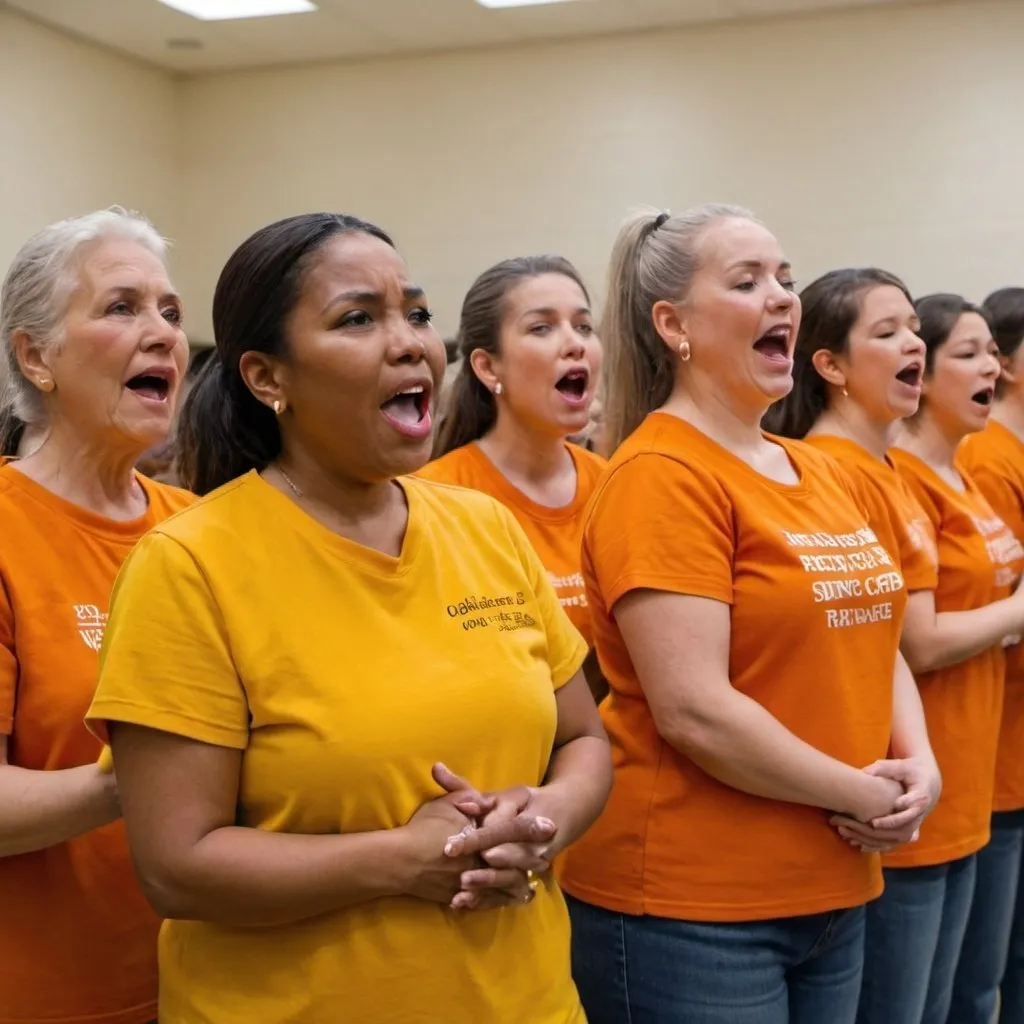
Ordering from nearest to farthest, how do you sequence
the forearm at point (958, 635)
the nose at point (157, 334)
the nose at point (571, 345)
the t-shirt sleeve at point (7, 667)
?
the t-shirt sleeve at point (7, 667) < the nose at point (157, 334) < the forearm at point (958, 635) < the nose at point (571, 345)

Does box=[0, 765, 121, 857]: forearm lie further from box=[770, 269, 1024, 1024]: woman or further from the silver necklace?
box=[770, 269, 1024, 1024]: woman

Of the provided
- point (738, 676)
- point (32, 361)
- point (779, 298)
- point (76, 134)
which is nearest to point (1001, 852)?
point (738, 676)

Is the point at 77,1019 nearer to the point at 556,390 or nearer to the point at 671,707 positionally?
the point at 671,707

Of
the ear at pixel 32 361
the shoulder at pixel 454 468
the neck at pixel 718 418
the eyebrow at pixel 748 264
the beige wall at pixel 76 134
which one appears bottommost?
the shoulder at pixel 454 468

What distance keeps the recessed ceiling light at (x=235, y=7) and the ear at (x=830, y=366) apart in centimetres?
365

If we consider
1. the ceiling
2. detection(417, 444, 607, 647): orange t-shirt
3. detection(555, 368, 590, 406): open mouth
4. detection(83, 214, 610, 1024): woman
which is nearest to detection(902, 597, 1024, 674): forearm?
detection(417, 444, 607, 647): orange t-shirt

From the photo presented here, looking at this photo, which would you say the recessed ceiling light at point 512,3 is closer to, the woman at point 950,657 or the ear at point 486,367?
the woman at point 950,657

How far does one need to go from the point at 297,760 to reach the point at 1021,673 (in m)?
2.11

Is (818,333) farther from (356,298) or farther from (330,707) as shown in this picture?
(330,707)

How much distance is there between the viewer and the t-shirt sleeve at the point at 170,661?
4.20 feet

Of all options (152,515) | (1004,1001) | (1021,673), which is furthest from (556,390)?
(1004,1001)

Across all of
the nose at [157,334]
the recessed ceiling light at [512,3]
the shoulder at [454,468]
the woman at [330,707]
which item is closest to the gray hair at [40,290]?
the nose at [157,334]

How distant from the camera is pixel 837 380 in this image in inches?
105

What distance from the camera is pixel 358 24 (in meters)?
5.81
